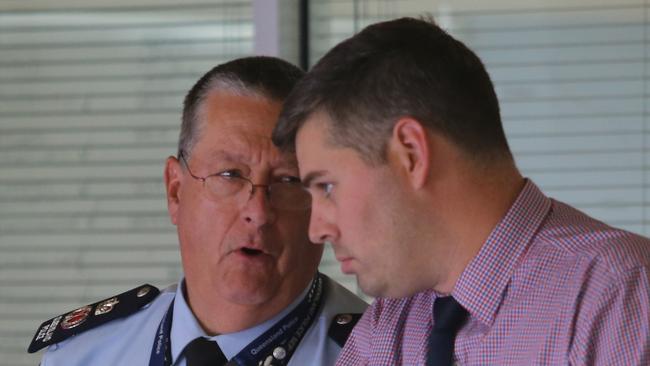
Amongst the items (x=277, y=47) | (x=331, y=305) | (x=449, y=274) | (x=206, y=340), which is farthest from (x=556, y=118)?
(x=449, y=274)

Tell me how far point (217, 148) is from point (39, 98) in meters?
1.69

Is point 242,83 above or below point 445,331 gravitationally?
above

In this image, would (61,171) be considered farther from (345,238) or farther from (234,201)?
(345,238)

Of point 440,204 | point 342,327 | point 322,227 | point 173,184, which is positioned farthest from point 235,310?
point 440,204

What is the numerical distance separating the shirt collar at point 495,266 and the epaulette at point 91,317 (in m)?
1.06

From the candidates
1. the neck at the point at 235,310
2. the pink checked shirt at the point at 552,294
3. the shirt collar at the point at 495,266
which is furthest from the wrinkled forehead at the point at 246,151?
the shirt collar at the point at 495,266

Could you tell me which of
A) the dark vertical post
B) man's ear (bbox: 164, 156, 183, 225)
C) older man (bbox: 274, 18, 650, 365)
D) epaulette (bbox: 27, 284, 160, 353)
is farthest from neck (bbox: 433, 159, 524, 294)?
the dark vertical post

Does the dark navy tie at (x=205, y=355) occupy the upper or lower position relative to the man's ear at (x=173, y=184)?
lower

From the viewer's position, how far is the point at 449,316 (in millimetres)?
1813

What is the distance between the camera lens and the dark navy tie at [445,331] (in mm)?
1801

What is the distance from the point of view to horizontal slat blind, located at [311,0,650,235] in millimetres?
3445

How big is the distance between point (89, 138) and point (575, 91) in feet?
5.10

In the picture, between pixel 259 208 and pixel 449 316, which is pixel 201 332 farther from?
pixel 449 316

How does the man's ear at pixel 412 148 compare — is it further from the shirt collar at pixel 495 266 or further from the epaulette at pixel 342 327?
the epaulette at pixel 342 327
